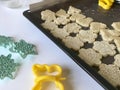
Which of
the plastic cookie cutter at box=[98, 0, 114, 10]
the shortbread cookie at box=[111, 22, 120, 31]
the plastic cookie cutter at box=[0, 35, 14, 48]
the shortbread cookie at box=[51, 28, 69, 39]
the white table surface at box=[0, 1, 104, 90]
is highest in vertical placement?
the plastic cookie cutter at box=[98, 0, 114, 10]

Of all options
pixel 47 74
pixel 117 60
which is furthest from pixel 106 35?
pixel 47 74

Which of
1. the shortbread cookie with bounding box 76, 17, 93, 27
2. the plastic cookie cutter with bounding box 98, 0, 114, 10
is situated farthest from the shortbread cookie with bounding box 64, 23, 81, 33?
the plastic cookie cutter with bounding box 98, 0, 114, 10

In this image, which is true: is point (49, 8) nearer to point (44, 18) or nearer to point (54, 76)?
point (44, 18)

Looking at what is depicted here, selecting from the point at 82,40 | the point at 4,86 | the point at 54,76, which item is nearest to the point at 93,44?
the point at 82,40

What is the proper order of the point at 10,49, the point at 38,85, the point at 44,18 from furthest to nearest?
the point at 44,18 < the point at 10,49 < the point at 38,85

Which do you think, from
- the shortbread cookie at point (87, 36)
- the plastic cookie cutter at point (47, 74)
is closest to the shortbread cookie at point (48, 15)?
the shortbread cookie at point (87, 36)

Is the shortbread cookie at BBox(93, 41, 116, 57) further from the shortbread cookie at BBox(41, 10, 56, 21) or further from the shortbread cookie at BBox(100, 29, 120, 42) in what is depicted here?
→ the shortbread cookie at BBox(41, 10, 56, 21)

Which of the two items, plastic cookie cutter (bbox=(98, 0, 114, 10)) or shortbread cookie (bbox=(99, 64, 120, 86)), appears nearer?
shortbread cookie (bbox=(99, 64, 120, 86))
